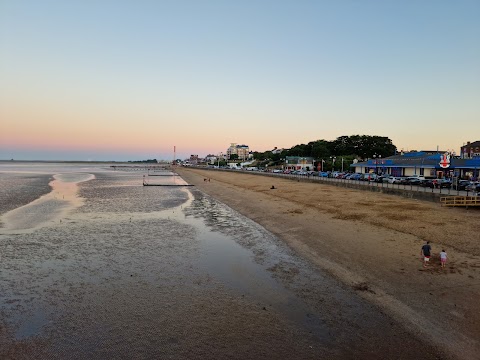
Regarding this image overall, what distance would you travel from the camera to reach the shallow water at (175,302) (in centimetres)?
887

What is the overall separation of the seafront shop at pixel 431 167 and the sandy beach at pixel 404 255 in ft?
78.2

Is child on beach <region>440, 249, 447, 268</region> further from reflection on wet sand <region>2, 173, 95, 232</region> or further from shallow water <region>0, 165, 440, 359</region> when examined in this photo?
reflection on wet sand <region>2, 173, 95, 232</region>

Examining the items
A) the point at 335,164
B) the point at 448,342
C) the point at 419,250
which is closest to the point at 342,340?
the point at 448,342

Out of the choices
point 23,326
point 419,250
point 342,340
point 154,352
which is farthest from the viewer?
point 419,250

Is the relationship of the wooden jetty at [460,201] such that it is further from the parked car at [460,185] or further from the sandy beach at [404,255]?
the parked car at [460,185]

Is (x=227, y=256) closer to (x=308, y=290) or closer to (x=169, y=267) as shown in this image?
(x=169, y=267)

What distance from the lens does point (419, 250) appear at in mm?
17297

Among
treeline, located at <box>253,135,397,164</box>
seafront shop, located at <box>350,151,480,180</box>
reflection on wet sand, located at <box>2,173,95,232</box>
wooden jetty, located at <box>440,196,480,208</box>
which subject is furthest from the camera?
treeline, located at <box>253,135,397,164</box>

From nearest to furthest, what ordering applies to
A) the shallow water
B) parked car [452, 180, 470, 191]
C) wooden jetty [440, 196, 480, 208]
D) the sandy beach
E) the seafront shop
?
the shallow water < the sandy beach < wooden jetty [440, 196, 480, 208] < parked car [452, 180, 470, 191] < the seafront shop

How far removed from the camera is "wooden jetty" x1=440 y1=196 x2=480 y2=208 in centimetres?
2859

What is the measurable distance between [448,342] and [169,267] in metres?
11.0

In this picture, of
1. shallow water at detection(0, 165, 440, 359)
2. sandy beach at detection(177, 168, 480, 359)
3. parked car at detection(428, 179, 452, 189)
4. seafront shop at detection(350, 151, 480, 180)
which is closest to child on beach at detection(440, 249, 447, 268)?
sandy beach at detection(177, 168, 480, 359)

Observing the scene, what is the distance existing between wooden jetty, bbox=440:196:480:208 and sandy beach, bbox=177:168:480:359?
0.79m

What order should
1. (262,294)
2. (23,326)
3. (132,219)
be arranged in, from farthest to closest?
1. (132,219)
2. (262,294)
3. (23,326)
